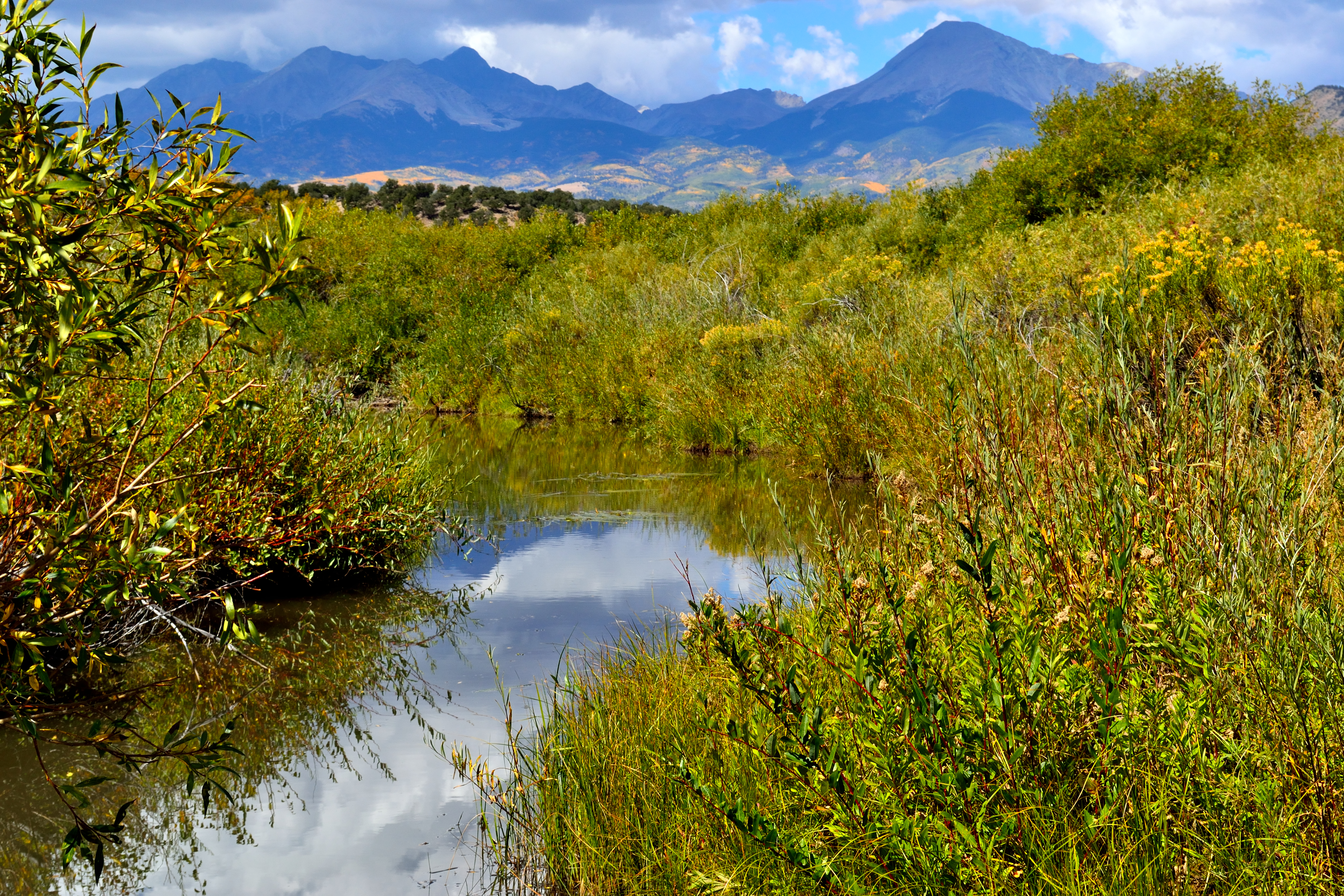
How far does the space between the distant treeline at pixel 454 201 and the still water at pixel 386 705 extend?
39070 millimetres

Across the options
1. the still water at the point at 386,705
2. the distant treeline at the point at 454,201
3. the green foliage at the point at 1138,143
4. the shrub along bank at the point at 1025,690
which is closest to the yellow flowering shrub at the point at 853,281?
the green foliage at the point at 1138,143

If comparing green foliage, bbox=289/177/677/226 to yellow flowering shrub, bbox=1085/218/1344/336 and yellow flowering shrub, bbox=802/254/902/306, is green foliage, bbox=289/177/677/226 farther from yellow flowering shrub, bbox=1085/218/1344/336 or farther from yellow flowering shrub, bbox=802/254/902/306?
yellow flowering shrub, bbox=1085/218/1344/336

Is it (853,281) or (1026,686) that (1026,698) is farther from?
(853,281)

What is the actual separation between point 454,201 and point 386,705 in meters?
47.8

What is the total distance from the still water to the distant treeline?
39.1 meters

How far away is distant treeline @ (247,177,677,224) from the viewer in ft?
161

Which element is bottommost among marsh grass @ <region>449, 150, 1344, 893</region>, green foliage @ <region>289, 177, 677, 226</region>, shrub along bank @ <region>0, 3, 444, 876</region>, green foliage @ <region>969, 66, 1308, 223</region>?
marsh grass @ <region>449, 150, 1344, 893</region>

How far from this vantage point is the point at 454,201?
5075cm

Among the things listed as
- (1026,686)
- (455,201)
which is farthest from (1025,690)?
(455,201)

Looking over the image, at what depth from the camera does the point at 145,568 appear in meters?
2.64

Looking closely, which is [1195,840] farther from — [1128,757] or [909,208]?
[909,208]

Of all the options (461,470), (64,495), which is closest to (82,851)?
(64,495)

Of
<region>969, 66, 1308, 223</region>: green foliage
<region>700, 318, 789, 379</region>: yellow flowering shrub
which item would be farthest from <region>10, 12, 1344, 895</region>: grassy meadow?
<region>969, 66, 1308, 223</region>: green foliage

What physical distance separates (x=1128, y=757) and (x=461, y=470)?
1302 centimetres
